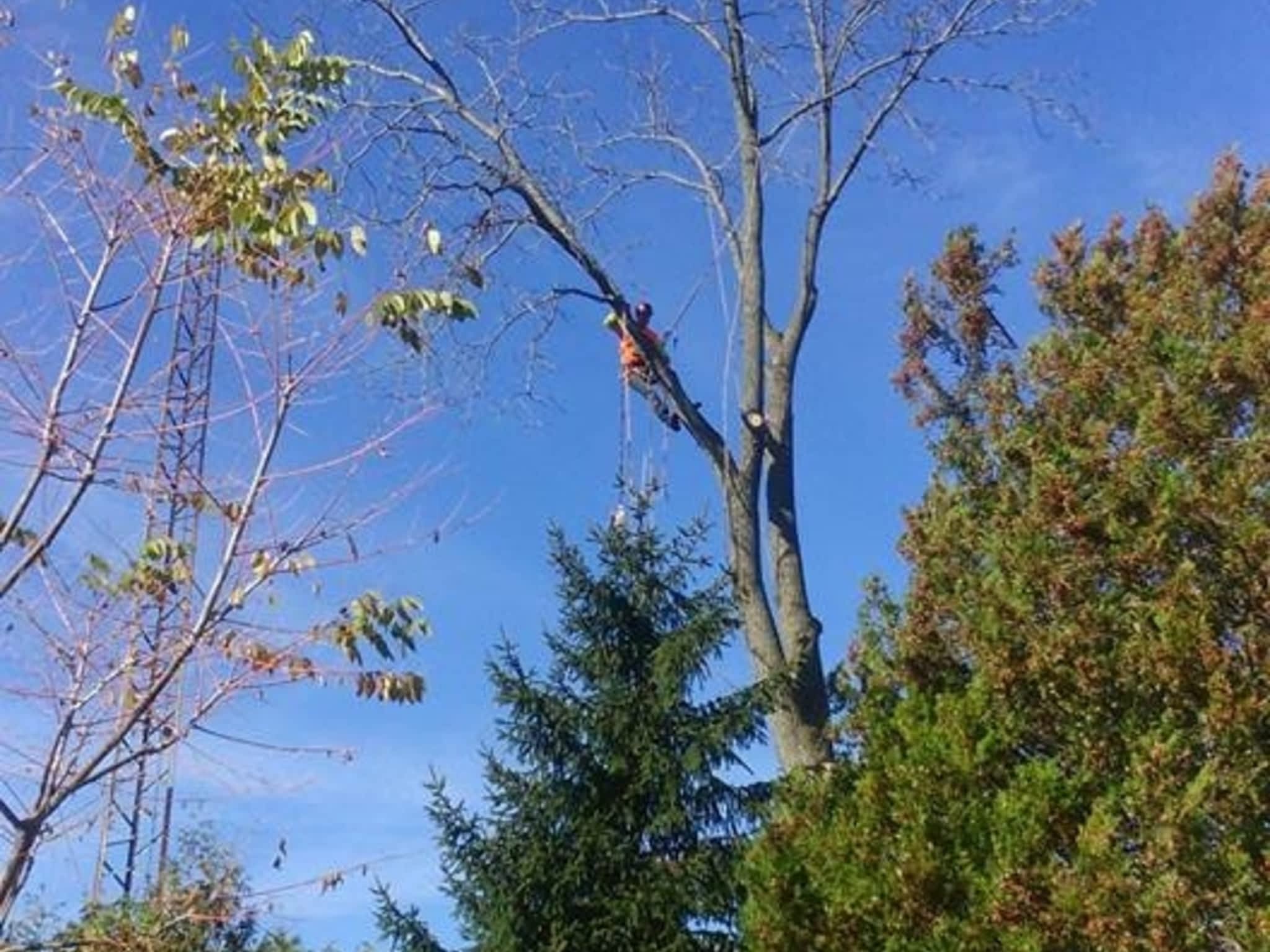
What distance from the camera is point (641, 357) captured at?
11234mm

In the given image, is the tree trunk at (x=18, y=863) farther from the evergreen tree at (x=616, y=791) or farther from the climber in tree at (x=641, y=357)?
the climber in tree at (x=641, y=357)

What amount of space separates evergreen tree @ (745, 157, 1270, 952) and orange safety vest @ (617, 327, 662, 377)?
112 inches

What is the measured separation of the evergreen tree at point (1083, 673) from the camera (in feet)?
20.8

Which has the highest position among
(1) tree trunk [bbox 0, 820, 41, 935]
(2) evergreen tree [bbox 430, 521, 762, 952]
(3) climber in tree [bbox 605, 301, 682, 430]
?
(3) climber in tree [bbox 605, 301, 682, 430]

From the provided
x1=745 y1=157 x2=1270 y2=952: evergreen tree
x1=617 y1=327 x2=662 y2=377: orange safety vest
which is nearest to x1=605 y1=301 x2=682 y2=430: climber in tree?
x1=617 y1=327 x2=662 y2=377: orange safety vest

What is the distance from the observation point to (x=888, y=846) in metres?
6.98

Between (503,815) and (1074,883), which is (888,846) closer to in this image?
(1074,883)

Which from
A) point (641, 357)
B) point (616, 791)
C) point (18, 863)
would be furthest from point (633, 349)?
point (18, 863)

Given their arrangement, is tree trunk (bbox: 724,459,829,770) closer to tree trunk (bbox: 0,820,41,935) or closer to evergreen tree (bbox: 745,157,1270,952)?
evergreen tree (bbox: 745,157,1270,952)

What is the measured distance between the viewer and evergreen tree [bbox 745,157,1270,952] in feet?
20.8

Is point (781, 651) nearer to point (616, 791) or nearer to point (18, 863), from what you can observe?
point (616, 791)

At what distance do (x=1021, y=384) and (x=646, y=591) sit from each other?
2.43 m

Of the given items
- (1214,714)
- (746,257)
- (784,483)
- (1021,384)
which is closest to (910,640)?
(1021,384)

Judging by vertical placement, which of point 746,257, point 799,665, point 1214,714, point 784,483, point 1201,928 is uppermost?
point 746,257
